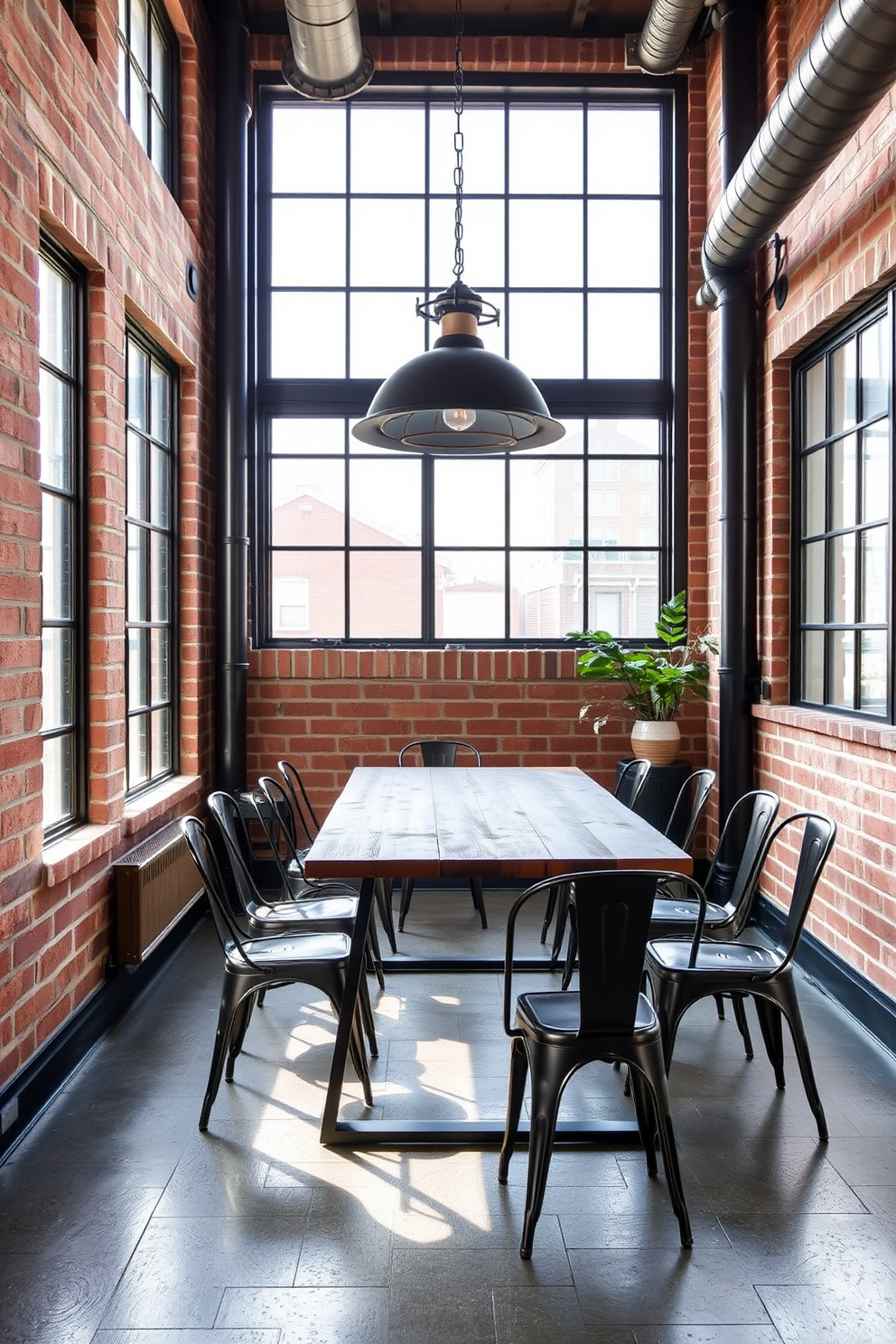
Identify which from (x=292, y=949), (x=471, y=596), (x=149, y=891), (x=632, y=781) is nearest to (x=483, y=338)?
(x=471, y=596)

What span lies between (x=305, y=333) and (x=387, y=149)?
1116 mm

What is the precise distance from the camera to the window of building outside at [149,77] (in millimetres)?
4145

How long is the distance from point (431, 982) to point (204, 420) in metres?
3.00

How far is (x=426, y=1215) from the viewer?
95.0 inches

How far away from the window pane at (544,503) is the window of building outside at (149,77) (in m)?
2.31

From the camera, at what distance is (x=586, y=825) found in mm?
3234

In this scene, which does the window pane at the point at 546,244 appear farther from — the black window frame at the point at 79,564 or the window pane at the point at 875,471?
the black window frame at the point at 79,564

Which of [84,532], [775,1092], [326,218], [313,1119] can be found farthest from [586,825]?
[326,218]

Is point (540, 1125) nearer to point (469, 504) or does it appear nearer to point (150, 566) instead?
point (150, 566)

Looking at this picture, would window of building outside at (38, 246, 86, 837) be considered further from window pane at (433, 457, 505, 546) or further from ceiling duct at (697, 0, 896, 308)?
window pane at (433, 457, 505, 546)

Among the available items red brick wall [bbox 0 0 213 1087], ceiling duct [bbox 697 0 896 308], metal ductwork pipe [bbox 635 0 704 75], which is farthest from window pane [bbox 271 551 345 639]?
metal ductwork pipe [bbox 635 0 704 75]

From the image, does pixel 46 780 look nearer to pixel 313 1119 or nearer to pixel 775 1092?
pixel 313 1119

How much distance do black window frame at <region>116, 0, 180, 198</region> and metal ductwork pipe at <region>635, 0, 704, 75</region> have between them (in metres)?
2.27

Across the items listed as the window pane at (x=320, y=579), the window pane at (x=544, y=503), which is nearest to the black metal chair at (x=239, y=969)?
the window pane at (x=320, y=579)
